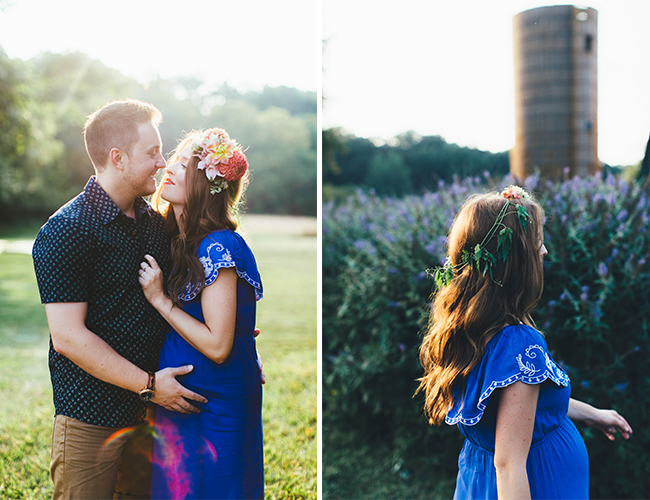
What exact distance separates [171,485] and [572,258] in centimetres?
255

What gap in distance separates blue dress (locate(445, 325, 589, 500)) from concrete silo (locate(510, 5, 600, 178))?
95.4 inches

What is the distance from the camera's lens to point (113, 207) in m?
1.91

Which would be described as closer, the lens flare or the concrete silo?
the lens flare

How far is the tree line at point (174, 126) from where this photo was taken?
20516 millimetres

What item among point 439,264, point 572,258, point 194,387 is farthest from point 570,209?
point 194,387

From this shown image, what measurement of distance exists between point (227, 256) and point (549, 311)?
2106 mm

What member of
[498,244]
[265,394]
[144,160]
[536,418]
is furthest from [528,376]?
[265,394]

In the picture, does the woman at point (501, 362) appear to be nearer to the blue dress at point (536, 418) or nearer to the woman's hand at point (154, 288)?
the blue dress at point (536, 418)

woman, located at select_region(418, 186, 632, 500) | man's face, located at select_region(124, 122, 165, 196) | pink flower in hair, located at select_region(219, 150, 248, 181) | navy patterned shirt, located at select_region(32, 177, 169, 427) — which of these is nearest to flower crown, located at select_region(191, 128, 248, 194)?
pink flower in hair, located at select_region(219, 150, 248, 181)

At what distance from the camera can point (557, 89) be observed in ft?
12.3

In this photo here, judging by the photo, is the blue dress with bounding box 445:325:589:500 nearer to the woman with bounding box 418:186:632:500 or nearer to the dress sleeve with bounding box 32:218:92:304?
the woman with bounding box 418:186:632:500

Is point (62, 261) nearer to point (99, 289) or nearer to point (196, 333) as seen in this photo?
point (99, 289)

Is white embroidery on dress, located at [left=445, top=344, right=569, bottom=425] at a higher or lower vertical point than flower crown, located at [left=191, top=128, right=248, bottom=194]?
lower

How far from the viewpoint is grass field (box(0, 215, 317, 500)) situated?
10.7 feet
